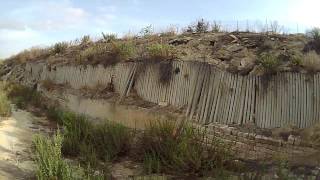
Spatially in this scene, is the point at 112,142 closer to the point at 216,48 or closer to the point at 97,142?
the point at 97,142

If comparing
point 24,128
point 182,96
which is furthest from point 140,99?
point 24,128

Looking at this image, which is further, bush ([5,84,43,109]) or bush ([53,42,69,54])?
bush ([53,42,69,54])

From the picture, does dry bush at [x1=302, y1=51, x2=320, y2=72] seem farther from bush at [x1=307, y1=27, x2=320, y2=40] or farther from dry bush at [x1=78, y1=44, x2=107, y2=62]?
dry bush at [x1=78, y1=44, x2=107, y2=62]

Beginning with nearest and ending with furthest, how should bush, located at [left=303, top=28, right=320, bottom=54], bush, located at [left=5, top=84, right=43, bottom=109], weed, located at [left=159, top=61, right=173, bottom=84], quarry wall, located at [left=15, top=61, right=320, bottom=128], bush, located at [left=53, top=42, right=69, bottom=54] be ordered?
quarry wall, located at [left=15, top=61, right=320, bottom=128] → bush, located at [left=303, top=28, right=320, bottom=54] → weed, located at [left=159, top=61, right=173, bottom=84] → bush, located at [left=5, top=84, right=43, bottom=109] → bush, located at [left=53, top=42, right=69, bottom=54]

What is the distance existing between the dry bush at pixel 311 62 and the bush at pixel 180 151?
2.59 metres

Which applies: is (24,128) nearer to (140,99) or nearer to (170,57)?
(140,99)

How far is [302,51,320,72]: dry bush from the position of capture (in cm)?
1018

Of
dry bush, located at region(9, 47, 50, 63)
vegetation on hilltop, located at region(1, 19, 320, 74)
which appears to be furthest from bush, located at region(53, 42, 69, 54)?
vegetation on hilltop, located at region(1, 19, 320, 74)

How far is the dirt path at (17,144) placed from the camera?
399 inches

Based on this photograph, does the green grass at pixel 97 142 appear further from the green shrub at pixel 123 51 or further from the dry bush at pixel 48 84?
the dry bush at pixel 48 84

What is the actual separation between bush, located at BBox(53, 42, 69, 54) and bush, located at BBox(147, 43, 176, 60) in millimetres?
9791

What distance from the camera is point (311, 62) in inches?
406

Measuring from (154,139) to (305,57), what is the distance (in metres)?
3.98

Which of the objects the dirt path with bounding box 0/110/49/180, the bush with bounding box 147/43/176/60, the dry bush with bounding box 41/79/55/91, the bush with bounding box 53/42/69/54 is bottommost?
the dirt path with bounding box 0/110/49/180
